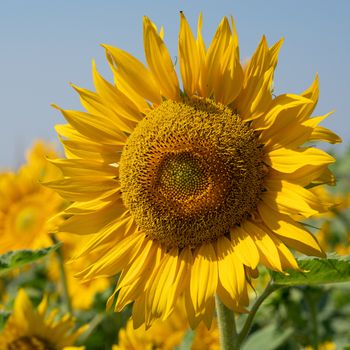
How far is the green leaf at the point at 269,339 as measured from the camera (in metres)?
3.44

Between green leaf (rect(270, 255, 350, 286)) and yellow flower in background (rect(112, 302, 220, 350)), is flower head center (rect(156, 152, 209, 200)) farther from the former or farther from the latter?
yellow flower in background (rect(112, 302, 220, 350))

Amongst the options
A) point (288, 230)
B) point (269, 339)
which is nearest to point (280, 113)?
point (288, 230)

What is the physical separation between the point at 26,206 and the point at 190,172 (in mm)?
2625

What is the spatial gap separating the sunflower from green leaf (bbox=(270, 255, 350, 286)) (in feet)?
0.17

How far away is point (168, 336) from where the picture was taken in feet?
12.2

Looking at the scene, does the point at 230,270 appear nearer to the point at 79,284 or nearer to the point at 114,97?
the point at 114,97

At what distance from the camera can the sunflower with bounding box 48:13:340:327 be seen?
2297 mm

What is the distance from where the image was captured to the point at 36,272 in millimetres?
6867

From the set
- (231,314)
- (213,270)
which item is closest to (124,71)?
(213,270)

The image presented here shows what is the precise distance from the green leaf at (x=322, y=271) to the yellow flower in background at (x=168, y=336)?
1.24 meters

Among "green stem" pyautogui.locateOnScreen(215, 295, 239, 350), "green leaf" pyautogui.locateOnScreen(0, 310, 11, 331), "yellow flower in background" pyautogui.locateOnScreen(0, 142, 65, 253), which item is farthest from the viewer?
"yellow flower in background" pyautogui.locateOnScreen(0, 142, 65, 253)

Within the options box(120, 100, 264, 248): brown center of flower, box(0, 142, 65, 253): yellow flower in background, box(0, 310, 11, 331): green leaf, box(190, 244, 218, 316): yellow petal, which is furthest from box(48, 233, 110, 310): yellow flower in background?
box(190, 244, 218, 316): yellow petal

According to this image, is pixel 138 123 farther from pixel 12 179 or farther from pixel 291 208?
pixel 12 179

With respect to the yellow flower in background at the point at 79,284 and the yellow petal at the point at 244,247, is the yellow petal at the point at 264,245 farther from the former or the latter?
the yellow flower in background at the point at 79,284
